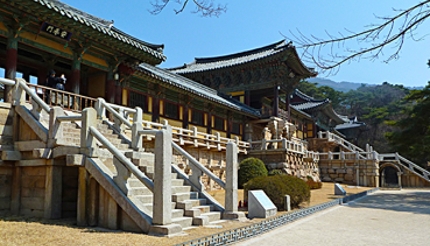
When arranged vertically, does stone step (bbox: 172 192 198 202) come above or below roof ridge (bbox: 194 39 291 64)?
below

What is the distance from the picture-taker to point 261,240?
24.2ft

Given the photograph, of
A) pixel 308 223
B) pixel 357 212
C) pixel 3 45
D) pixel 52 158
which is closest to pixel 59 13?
pixel 3 45

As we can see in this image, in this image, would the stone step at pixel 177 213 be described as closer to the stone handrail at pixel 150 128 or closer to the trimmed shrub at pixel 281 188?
the stone handrail at pixel 150 128

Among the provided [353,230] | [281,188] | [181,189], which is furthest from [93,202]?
[281,188]

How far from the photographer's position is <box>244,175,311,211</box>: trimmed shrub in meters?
13.0

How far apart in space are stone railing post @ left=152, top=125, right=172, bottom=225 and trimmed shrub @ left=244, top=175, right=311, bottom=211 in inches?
254

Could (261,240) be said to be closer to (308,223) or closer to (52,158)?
(308,223)

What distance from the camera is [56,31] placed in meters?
13.4

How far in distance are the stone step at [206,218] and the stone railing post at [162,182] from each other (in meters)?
1.33

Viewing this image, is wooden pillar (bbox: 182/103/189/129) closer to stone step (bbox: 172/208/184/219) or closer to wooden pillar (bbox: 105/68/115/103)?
wooden pillar (bbox: 105/68/115/103)

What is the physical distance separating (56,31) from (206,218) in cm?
952

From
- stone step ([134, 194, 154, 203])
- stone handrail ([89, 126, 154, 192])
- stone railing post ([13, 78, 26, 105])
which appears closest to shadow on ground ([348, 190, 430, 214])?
stone step ([134, 194, 154, 203])

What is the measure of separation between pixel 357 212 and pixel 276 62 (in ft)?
59.3

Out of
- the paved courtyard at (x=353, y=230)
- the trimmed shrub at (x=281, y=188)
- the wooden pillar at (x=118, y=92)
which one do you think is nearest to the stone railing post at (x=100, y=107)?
the wooden pillar at (x=118, y=92)
